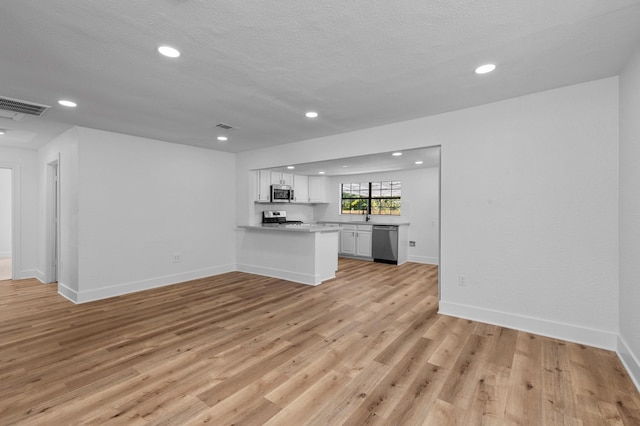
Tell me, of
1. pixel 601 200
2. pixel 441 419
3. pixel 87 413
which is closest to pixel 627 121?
pixel 601 200

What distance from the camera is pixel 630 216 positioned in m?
2.30

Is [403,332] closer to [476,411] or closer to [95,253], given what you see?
[476,411]

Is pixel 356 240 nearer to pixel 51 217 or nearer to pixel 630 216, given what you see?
pixel 630 216

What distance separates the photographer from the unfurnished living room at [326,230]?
6.04 ft

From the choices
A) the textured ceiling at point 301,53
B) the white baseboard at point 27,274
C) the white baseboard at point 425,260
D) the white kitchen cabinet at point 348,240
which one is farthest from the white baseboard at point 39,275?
the white baseboard at point 425,260

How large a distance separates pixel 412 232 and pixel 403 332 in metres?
4.55

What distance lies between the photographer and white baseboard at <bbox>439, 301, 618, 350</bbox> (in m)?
2.66

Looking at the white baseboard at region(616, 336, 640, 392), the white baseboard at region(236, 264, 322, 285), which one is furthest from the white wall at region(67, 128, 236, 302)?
the white baseboard at region(616, 336, 640, 392)

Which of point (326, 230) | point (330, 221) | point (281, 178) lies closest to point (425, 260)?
point (330, 221)

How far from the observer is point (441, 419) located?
176 cm

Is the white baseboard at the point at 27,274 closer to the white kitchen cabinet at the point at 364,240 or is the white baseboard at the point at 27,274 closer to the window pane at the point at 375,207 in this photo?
the white kitchen cabinet at the point at 364,240

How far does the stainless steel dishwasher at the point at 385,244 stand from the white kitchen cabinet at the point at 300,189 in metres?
2.18

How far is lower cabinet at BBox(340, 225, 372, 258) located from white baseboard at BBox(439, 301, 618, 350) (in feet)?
12.3

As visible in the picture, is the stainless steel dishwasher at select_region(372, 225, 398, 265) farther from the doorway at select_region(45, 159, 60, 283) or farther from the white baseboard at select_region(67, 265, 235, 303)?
the doorway at select_region(45, 159, 60, 283)
